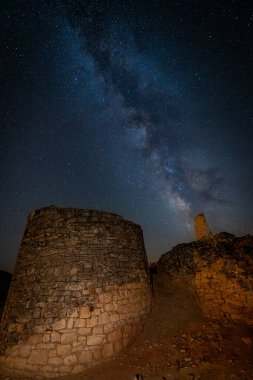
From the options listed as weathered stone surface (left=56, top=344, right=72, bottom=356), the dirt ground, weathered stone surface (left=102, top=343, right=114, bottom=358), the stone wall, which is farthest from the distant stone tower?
weathered stone surface (left=56, top=344, right=72, bottom=356)

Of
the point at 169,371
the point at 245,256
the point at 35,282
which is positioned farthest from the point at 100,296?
the point at 245,256

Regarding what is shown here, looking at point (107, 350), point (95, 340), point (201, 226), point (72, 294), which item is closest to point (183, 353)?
point (107, 350)

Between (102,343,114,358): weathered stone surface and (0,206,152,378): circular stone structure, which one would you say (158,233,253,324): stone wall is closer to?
(0,206,152,378): circular stone structure

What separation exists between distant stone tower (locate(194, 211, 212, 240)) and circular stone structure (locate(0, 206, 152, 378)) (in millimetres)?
A: 5081

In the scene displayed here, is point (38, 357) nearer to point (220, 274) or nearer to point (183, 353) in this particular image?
point (183, 353)

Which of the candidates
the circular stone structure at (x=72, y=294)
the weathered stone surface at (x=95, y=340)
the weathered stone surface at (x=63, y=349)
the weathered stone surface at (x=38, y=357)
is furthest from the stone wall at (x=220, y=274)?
the weathered stone surface at (x=38, y=357)

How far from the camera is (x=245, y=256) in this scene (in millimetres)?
7059

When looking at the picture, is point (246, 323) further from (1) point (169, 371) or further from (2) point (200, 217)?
(2) point (200, 217)

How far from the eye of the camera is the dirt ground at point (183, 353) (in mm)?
4598

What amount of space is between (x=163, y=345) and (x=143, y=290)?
1655 mm

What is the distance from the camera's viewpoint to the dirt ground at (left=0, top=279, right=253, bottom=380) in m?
4.60

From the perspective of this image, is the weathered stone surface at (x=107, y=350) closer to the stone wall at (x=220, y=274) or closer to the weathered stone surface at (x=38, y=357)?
the weathered stone surface at (x=38, y=357)

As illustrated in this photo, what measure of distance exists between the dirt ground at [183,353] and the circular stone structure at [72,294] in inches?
13.7

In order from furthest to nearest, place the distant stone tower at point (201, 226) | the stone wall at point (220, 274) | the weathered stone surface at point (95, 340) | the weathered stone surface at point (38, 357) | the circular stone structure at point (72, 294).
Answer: the distant stone tower at point (201, 226)
the stone wall at point (220, 274)
the weathered stone surface at point (95, 340)
the circular stone structure at point (72, 294)
the weathered stone surface at point (38, 357)
